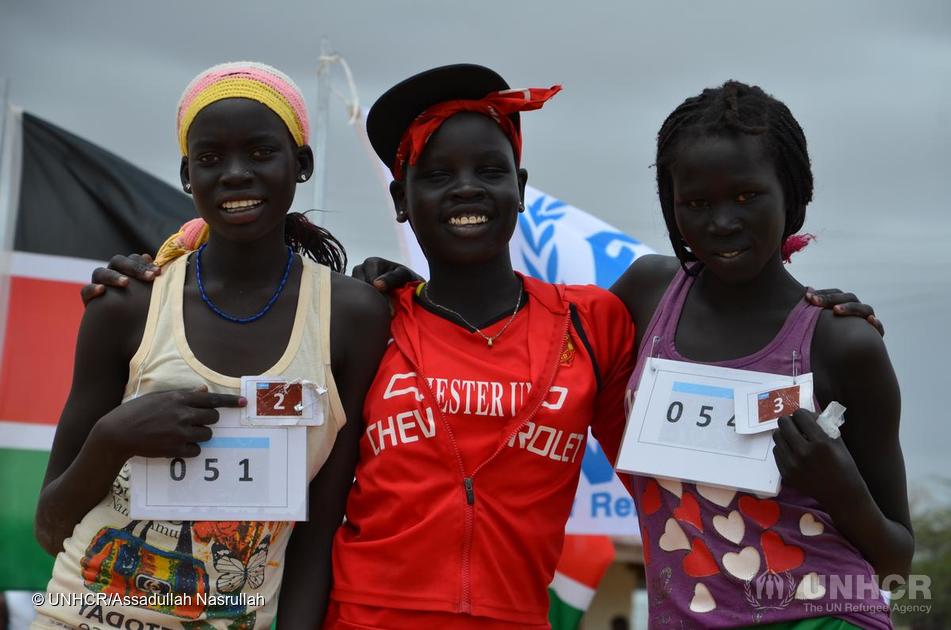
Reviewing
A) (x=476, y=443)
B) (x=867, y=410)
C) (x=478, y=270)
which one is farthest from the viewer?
(x=478, y=270)

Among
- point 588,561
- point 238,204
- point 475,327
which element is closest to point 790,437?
point 475,327

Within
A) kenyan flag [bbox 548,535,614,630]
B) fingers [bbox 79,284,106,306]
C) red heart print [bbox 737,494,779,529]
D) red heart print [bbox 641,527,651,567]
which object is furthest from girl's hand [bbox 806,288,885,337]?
kenyan flag [bbox 548,535,614,630]

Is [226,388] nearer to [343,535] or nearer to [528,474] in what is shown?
[343,535]

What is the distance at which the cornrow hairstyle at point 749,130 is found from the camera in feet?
9.07

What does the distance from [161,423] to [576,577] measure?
3998 millimetres

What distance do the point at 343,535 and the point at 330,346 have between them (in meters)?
0.47

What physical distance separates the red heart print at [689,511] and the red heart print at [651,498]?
0.06 metres

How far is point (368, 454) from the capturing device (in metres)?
2.93

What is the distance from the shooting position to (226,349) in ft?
9.18

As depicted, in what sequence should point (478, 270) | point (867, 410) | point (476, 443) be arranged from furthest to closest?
point (478, 270), point (476, 443), point (867, 410)

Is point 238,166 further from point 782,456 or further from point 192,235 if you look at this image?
point 782,456

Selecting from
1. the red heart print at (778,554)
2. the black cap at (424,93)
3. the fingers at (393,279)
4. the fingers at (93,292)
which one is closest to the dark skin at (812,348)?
the red heart print at (778,554)

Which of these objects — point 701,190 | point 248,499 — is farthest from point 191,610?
Answer: point 701,190

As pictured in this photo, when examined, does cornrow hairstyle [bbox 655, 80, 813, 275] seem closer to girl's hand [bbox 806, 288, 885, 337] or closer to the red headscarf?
girl's hand [bbox 806, 288, 885, 337]
